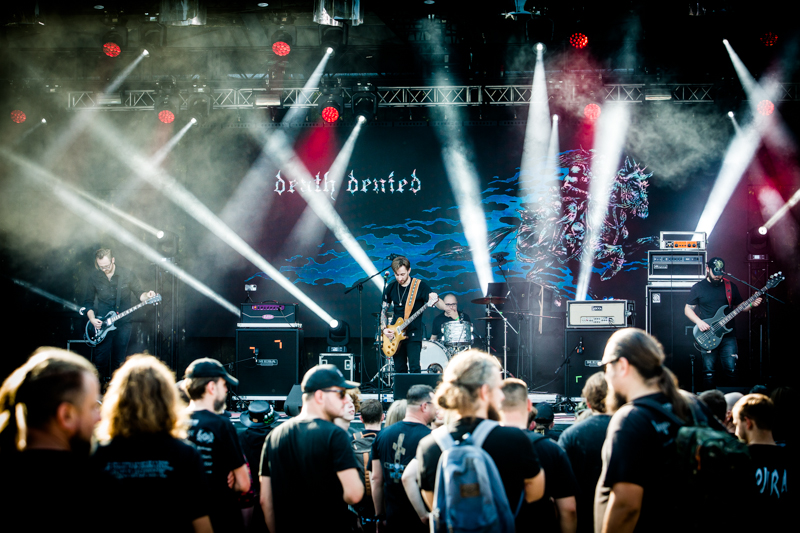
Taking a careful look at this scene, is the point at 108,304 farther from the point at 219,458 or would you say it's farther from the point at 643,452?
the point at 643,452

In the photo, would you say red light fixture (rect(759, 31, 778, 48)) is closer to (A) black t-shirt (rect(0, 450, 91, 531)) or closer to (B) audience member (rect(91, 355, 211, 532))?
(B) audience member (rect(91, 355, 211, 532))

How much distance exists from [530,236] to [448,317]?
1999 mm

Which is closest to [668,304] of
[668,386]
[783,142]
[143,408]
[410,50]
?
[783,142]

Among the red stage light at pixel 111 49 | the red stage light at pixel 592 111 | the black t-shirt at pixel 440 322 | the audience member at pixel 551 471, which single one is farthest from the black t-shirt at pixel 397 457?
the red stage light at pixel 111 49

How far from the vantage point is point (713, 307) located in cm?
777

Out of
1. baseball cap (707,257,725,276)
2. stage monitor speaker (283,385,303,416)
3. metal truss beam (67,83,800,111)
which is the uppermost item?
metal truss beam (67,83,800,111)

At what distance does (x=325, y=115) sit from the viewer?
9.08 m

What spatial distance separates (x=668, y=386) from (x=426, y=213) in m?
A: 7.86

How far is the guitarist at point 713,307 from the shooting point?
24.9ft

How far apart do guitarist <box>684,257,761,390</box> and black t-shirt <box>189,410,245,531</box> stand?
654 centimetres

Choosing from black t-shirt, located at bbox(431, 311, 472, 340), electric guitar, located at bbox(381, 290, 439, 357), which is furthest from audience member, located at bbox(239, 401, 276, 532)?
black t-shirt, located at bbox(431, 311, 472, 340)

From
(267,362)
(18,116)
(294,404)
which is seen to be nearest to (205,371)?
(294,404)

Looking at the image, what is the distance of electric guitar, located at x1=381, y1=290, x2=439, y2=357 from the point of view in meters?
7.73

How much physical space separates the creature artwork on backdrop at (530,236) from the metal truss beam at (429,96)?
112 cm
